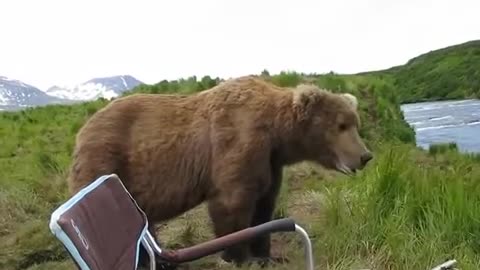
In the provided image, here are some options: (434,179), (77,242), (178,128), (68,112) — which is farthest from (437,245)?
(68,112)

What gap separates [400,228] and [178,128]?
170 cm

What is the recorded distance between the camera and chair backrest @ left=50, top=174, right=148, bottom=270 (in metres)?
2.36

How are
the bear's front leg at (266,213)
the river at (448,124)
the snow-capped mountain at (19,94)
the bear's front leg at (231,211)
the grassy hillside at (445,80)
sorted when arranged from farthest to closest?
the snow-capped mountain at (19,94)
the grassy hillside at (445,80)
the river at (448,124)
the bear's front leg at (266,213)
the bear's front leg at (231,211)

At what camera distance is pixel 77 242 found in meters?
2.37

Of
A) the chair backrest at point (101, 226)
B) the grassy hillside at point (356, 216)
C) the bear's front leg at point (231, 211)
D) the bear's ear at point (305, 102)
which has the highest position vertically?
the bear's ear at point (305, 102)

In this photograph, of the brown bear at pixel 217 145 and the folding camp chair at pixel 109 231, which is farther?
the brown bear at pixel 217 145

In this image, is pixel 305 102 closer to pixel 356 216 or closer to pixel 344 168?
pixel 344 168

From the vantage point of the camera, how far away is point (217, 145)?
16.7ft

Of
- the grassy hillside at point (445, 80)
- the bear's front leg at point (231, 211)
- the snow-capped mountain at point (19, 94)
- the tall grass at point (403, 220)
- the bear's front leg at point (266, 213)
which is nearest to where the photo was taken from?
the bear's front leg at point (231, 211)

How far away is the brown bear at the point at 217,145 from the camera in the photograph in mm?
5059

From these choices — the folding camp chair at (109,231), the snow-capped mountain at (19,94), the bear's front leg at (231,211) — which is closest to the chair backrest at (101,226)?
the folding camp chair at (109,231)

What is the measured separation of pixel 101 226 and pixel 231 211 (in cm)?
233

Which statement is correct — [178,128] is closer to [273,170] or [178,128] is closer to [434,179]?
[273,170]

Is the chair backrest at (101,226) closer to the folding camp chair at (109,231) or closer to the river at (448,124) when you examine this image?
the folding camp chair at (109,231)
